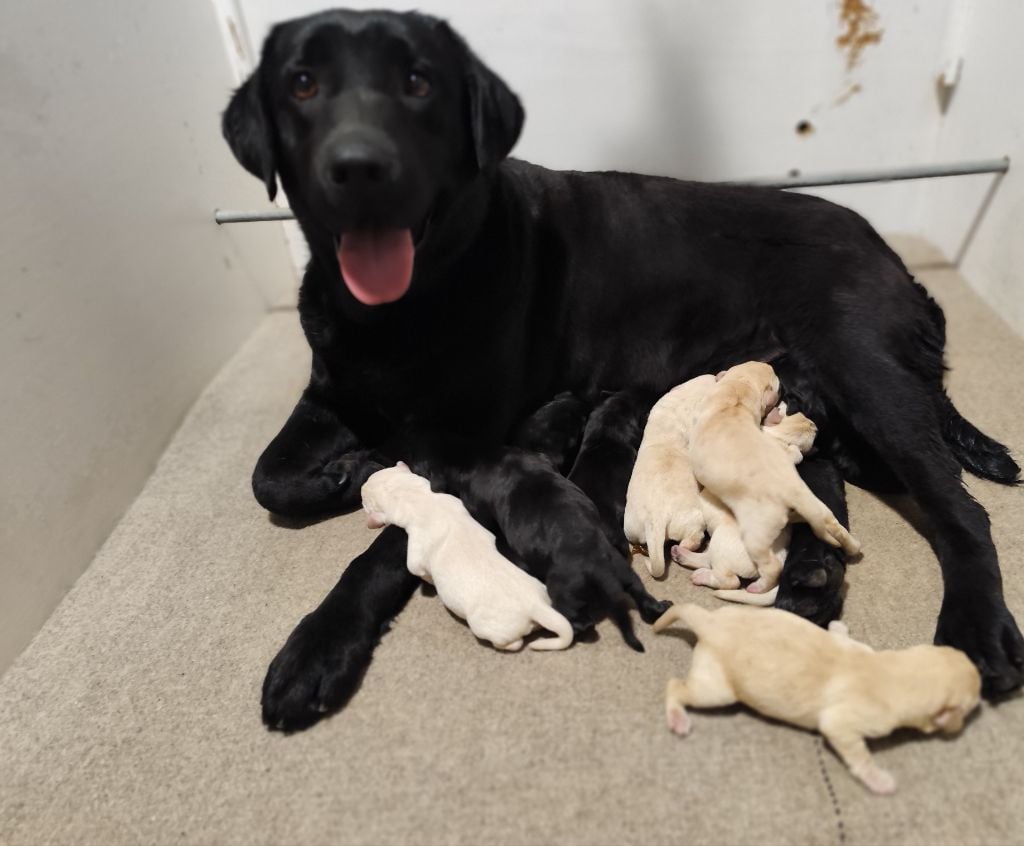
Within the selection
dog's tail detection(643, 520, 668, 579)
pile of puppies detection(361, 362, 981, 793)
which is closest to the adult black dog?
pile of puppies detection(361, 362, 981, 793)

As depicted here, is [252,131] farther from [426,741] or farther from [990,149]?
[990,149]

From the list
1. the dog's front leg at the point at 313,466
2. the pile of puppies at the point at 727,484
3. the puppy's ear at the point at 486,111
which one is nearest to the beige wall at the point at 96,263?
the dog's front leg at the point at 313,466

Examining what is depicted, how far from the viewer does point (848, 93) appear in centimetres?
260

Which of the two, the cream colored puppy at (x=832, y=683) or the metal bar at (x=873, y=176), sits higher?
the metal bar at (x=873, y=176)

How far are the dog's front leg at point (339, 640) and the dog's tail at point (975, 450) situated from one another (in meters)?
1.23

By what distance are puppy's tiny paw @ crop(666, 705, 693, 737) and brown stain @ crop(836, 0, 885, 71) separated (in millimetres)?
2336

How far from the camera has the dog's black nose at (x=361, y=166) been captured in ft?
3.83

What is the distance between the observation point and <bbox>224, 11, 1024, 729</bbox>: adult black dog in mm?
1299

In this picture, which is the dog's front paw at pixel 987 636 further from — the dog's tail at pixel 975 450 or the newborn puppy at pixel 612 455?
the newborn puppy at pixel 612 455

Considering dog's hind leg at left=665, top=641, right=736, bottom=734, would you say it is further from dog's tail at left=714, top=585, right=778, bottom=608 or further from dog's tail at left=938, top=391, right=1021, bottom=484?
dog's tail at left=938, top=391, right=1021, bottom=484

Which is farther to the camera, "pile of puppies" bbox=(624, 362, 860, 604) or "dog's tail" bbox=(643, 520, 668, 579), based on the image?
"dog's tail" bbox=(643, 520, 668, 579)

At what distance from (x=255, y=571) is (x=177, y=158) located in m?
1.34

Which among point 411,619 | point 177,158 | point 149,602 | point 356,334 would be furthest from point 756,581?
point 177,158

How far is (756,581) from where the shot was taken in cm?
142
